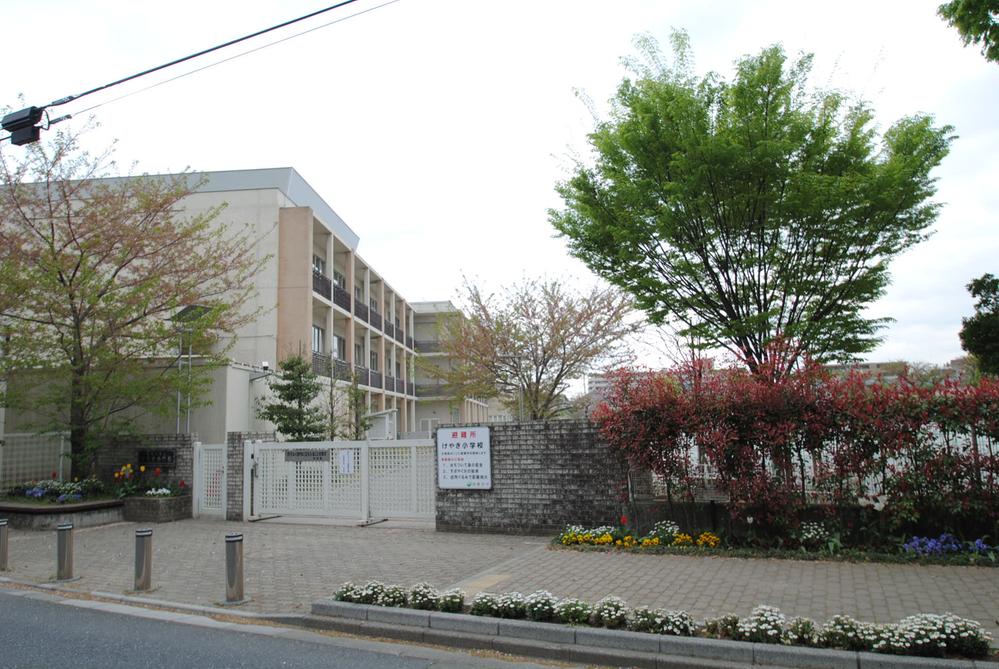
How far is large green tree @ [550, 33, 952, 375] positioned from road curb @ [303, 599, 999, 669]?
21.3 feet

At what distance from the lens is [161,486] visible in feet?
51.6

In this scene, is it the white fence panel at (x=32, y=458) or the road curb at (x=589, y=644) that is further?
the white fence panel at (x=32, y=458)

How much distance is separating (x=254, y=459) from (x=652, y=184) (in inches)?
409

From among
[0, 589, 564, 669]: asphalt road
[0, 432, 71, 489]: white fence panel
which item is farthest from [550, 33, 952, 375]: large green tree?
[0, 432, 71, 489]: white fence panel

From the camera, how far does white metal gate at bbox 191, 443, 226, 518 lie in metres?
15.3

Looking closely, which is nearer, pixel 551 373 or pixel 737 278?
pixel 737 278

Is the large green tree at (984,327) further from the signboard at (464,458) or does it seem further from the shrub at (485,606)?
the shrub at (485,606)

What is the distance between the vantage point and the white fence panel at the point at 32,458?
16594 millimetres

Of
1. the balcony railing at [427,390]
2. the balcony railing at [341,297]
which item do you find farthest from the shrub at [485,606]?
the balcony railing at [427,390]

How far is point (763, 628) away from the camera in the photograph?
537 centimetres

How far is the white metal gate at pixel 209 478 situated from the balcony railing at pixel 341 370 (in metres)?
13.1

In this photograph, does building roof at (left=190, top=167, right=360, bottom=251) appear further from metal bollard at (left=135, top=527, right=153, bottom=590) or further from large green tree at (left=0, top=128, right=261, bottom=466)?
metal bollard at (left=135, top=527, right=153, bottom=590)

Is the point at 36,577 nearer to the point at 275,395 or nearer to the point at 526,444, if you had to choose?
the point at 526,444

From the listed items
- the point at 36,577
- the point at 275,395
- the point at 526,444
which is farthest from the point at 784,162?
the point at 275,395
